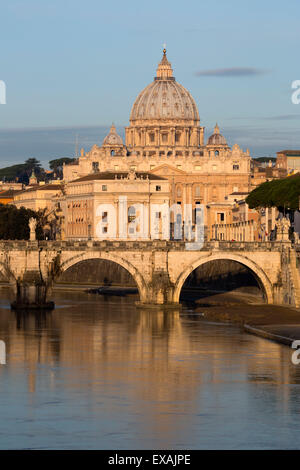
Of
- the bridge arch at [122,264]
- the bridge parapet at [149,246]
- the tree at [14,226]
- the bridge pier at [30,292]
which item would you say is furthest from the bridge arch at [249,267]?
the tree at [14,226]

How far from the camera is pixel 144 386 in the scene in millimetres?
55344

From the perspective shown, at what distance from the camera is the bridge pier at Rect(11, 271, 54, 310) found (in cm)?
9031

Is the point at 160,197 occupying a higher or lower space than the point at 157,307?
higher

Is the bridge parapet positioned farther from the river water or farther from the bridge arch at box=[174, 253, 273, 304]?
the river water

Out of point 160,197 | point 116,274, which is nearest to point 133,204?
point 160,197

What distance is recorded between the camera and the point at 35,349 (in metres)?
68.2

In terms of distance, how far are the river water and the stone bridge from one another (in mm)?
6648

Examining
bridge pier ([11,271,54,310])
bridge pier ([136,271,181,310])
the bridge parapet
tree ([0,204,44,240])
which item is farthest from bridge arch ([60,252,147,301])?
tree ([0,204,44,240])

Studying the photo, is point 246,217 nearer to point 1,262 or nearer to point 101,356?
point 1,262

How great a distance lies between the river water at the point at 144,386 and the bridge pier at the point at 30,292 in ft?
23.4

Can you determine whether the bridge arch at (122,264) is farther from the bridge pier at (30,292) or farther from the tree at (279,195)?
the tree at (279,195)

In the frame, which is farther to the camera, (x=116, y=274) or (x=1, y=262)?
(x=116, y=274)
